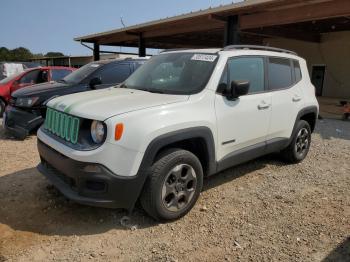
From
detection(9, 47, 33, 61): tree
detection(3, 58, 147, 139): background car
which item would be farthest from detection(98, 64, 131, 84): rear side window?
detection(9, 47, 33, 61): tree

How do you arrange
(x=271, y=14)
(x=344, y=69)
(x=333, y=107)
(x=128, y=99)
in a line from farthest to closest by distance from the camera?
1. (x=344, y=69)
2. (x=333, y=107)
3. (x=271, y=14)
4. (x=128, y=99)

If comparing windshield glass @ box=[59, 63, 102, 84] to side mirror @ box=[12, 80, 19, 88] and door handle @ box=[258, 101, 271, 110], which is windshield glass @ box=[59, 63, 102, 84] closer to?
side mirror @ box=[12, 80, 19, 88]

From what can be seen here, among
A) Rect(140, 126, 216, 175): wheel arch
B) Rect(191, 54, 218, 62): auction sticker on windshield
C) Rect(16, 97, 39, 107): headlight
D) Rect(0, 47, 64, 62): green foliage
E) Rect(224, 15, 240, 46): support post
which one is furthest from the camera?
Rect(0, 47, 64, 62): green foliage

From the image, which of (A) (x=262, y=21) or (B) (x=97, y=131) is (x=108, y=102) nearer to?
(B) (x=97, y=131)

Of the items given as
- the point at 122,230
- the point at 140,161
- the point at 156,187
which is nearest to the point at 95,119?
the point at 140,161

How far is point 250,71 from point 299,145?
1.86 metres

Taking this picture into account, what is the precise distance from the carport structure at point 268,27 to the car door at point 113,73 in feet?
13.9

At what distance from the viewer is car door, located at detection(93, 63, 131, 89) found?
24.9 feet

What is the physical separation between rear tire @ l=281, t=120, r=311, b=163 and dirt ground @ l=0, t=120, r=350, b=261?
0.50 metres

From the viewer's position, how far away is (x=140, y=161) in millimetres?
3100

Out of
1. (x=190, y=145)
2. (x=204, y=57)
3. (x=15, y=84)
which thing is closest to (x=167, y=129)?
(x=190, y=145)

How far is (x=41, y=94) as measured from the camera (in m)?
7.00

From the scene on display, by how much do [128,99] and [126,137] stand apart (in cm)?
65

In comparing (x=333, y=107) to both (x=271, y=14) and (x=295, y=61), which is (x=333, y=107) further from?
(x=295, y=61)
